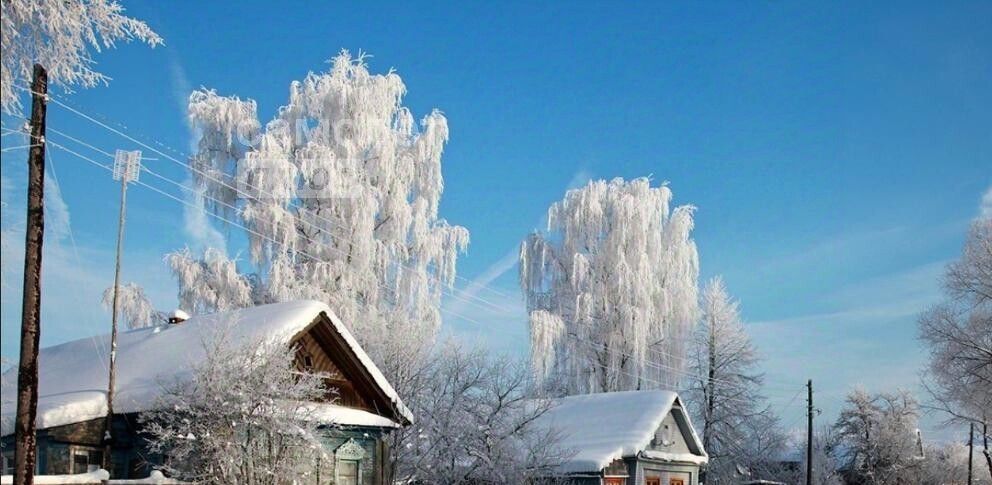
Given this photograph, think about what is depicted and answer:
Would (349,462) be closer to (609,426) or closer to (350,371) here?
(350,371)

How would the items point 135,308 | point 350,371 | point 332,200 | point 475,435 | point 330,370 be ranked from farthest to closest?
point 332,200 → point 135,308 → point 475,435 → point 350,371 → point 330,370

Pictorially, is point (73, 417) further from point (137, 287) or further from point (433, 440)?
point (137, 287)

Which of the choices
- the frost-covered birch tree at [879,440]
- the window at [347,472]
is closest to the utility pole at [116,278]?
the window at [347,472]

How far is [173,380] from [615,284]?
78.7 ft

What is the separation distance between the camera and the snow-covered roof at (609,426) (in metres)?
26.6

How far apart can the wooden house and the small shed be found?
24.0 feet

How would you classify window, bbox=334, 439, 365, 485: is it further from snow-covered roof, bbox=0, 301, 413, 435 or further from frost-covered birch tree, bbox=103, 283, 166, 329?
frost-covered birch tree, bbox=103, 283, 166, 329

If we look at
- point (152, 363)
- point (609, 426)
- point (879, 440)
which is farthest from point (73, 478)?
point (879, 440)

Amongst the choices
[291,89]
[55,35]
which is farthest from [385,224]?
[55,35]

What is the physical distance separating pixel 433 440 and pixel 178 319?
258 inches

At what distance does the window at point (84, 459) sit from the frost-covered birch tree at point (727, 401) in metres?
27.2

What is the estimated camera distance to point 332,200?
30016 mm

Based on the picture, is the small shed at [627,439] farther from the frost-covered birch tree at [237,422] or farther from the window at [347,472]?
the frost-covered birch tree at [237,422]

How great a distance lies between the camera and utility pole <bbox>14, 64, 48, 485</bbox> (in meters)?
9.25
